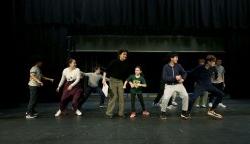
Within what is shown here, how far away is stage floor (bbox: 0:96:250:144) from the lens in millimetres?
7504

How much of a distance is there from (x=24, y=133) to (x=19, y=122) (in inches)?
78.1

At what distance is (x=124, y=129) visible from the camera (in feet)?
28.9

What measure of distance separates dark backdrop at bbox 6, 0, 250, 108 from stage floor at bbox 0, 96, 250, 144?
15.6 ft

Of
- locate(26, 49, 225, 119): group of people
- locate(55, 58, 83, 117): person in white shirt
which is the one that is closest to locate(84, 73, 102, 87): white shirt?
locate(26, 49, 225, 119): group of people

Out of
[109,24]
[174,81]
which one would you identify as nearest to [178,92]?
[174,81]

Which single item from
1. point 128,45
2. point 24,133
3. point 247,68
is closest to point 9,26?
point 128,45

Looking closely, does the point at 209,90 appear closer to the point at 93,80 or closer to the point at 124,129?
the point at 124,129

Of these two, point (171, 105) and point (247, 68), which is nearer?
point (171, 105)

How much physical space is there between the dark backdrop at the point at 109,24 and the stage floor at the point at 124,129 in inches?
187

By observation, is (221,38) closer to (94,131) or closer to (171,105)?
(171,105)

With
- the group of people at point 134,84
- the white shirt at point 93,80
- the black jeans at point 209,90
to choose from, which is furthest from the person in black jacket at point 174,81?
the white shirt at point 93,80

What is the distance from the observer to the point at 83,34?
1723 cm

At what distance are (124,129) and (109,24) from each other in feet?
27.8

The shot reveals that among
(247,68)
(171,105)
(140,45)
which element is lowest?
(171,105)
